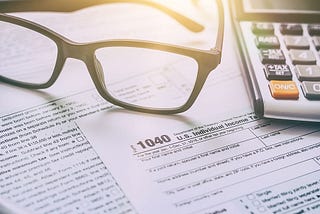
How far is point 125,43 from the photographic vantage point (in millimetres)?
346

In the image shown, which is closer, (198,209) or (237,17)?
(198,209)

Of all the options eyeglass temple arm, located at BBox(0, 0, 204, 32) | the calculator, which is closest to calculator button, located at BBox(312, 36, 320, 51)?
the calculator

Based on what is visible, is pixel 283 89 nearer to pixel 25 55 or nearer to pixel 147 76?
pixel 147 76

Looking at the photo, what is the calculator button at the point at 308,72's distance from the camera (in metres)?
0.36

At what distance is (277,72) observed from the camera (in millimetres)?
360

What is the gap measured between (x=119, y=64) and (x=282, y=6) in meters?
0.15

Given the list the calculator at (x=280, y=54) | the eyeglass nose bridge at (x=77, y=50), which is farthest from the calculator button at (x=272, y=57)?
the eyeglass nose bridge at (x=77, y=50)

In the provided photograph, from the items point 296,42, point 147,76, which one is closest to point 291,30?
point 296,42

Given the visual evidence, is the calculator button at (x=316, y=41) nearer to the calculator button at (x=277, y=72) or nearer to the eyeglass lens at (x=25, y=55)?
the calculator button at (x=277, y=72)

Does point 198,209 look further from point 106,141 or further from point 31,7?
point 31,7

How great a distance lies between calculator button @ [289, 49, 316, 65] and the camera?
0.37 m

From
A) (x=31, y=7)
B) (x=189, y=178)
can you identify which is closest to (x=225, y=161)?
(x=189, y=178)

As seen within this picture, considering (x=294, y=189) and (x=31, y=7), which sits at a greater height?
(x=31, y=7)

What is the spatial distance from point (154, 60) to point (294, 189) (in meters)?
0.17
